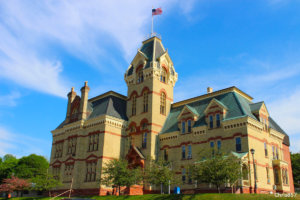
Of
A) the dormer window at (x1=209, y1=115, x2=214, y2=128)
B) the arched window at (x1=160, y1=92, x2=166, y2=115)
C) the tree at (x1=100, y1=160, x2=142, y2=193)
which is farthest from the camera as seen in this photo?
the arched window at (x1=160, y1=92, x2=166, y2=115)

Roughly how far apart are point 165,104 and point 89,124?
13.3m

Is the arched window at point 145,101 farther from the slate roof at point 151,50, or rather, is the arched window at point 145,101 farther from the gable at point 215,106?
the gable at point 215,106

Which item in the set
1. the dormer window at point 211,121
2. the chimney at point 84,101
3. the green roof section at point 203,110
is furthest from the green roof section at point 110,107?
the dormer window at point 211,121

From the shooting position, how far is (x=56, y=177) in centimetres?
5234

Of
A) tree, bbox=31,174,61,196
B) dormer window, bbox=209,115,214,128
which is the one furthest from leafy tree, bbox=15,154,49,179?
dormer window, bbox=209,115,214,128

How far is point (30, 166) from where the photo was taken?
76.9 m

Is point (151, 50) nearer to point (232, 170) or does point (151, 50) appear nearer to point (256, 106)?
point (256, 106)

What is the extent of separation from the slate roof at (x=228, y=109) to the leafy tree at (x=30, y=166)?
41432 millimetres

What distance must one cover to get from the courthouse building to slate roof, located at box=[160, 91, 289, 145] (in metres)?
0.09

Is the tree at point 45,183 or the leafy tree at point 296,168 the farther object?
the leafy tree at point 296,168

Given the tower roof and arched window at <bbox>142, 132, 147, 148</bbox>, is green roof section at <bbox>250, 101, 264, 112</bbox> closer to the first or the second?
arched window at <bbox>142, 132, 147, 148</bbox>

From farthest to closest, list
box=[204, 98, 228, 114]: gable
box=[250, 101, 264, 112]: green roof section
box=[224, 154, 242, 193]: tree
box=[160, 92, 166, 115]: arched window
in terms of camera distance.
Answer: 1. box=[160, 92, 166, 115]: arched window
2. box=[250, 101, 264, 112]: green roof section
3. box=[204, 98, 228, 114]: gable
4. box=[224, 154, 242, 193]: tree

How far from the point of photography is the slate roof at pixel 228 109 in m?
40.1

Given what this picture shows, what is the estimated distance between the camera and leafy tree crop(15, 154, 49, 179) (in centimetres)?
7440
